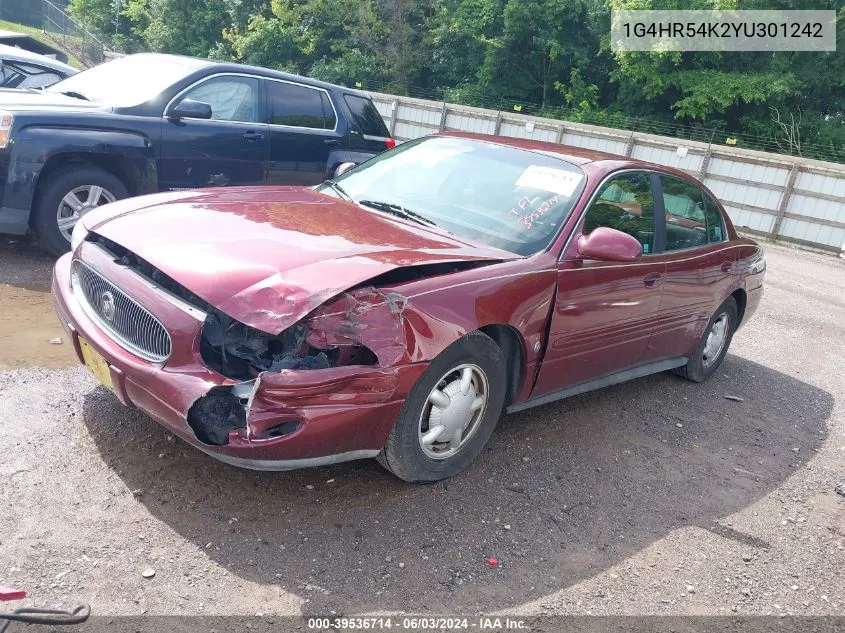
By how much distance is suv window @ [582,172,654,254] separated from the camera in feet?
13.8

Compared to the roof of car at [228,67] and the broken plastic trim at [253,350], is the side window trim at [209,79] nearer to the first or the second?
the roof of car at [228,67]

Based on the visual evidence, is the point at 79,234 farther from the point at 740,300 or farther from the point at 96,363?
the point at 740,300

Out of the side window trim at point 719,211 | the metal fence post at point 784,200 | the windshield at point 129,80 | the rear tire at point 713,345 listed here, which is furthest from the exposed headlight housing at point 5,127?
the metal fence post at point 784,200

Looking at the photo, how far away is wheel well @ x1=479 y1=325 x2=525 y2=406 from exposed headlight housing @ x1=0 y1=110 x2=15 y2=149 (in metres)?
4.16

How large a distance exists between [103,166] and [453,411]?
14.1ft

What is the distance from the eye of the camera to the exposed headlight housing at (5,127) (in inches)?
218

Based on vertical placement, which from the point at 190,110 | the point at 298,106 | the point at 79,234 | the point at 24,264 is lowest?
the point at 24,264

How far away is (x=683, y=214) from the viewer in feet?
16.8

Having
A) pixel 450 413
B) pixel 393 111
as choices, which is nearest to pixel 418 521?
pixel 450 413

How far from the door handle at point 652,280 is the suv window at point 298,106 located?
4224 millimetres

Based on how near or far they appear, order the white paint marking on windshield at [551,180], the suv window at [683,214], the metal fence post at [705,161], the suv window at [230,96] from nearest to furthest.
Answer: the white paint marking on windshield at [551,180] < the suv window at [683,214] < the suv window at [230,96] < the metal fence post at [705,161]

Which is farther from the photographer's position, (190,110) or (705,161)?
(705,161)

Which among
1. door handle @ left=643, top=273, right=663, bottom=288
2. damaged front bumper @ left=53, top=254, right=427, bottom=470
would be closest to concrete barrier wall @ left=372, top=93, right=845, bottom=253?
door handle @ left=643, top=273, right=663, bottom=288

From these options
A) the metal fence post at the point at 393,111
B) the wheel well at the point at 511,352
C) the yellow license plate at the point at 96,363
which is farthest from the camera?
the metal fence post at the point at 393,111
